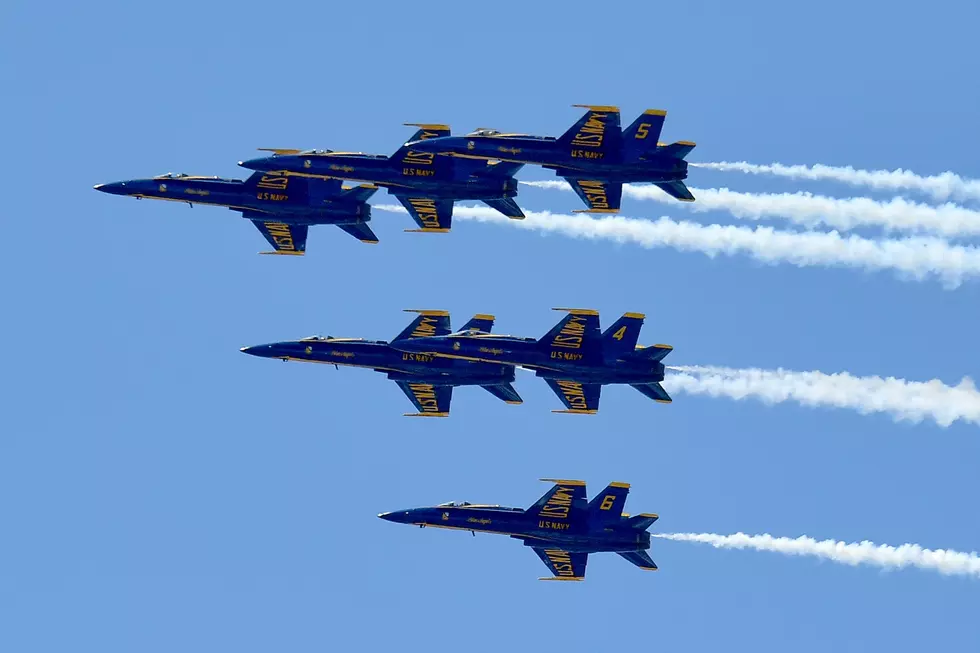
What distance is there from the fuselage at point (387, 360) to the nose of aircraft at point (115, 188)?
40.5 ft

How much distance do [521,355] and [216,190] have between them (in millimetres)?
22403

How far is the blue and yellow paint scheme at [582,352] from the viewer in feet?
438

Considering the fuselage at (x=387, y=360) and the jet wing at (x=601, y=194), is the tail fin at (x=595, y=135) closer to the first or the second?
the jet wing at (x=601, y=194)

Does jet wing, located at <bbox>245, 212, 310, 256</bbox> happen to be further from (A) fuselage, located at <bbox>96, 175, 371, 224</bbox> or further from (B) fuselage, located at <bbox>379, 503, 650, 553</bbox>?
(B) fuselage, located at <bbox>379, 503, 650, 553</bbox>

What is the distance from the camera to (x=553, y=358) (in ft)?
441

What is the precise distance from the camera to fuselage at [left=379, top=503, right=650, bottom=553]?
136 m

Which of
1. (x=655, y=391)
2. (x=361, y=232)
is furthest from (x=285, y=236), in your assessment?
(x=655, y=391)

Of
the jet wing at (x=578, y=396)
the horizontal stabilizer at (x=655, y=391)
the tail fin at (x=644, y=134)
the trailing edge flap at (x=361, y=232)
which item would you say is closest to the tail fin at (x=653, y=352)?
the horizontal stabilizer at (x=655, y=391)

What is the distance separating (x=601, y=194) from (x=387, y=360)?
1657 centimetres

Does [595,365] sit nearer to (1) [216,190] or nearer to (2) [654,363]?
(2) [654,363]

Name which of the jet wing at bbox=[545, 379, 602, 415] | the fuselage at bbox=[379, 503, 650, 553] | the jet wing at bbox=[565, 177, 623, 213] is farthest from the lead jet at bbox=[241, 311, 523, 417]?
the jet wing at bbox=[565, 177, 623, 213]

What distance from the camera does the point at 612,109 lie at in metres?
132

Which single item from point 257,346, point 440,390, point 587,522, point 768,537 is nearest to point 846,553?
point 768,537

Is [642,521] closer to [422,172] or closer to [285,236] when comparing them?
[422,172]
